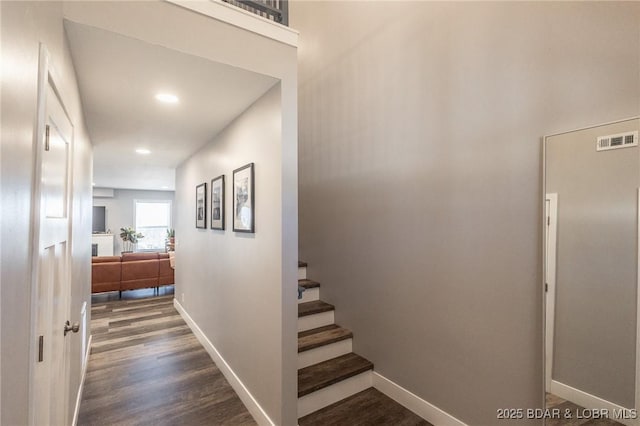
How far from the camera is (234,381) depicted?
2611 millimetres

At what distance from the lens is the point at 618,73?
4.53 feet

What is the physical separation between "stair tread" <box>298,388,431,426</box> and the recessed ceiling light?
254 centimetres

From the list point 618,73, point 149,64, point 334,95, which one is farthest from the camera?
point 334,95

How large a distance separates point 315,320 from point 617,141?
2.59 metres

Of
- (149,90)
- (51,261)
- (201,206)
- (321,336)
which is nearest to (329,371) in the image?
(321,336)

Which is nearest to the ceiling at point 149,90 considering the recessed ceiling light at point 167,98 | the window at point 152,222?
the recessed ceiling light at point 167,98

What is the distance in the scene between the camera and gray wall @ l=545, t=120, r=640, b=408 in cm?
136

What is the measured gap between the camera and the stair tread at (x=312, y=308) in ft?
9.57

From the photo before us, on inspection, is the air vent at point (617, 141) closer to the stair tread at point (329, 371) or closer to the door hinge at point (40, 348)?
the stair tread at point (329, 371)

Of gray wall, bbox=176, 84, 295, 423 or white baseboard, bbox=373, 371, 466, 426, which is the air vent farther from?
white baseboard, bbox=373, 371, 466, 426

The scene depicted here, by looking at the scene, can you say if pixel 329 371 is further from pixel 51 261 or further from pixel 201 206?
pixel 201 206

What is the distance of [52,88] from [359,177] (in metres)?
2.19

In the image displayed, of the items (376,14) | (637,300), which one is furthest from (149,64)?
(637,300)

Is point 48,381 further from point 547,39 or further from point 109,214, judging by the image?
point 109,214
